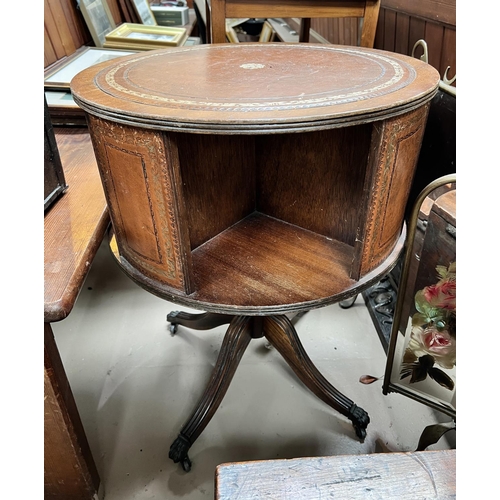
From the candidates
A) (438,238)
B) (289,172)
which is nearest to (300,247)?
(289,172)

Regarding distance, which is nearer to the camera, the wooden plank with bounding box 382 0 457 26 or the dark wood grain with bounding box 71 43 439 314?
the dark wood grain with bounding box 71 43 439 314

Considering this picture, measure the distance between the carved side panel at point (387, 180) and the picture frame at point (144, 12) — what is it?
2.66 metres

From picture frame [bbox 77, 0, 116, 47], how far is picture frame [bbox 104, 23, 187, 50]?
113mm

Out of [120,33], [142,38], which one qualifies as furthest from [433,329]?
[120,33]

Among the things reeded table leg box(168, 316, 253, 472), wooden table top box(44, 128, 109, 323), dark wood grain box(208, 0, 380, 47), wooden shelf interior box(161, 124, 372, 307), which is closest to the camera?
wooden table top box(44, 128, 109, 323)

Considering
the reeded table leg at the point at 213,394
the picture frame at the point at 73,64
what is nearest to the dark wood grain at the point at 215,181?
the reeded table leg at the point at 213,394

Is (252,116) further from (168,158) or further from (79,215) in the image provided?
(79,215)

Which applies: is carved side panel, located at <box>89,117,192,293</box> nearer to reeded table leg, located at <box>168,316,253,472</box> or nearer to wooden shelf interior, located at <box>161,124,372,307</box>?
wooden shelf interior, located at <box>161,124,372,307</box>

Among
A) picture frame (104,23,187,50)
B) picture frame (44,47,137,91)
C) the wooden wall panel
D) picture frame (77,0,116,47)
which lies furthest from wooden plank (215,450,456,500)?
picture frame (77,0,116,47)

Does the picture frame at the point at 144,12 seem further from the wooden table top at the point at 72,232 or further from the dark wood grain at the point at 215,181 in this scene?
the dark wood grain at the point at 215,181

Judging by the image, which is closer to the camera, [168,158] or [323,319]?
[168,158]

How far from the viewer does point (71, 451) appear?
998 mm

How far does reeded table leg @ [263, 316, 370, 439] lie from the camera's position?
1263 mm

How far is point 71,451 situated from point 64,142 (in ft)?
3.28
